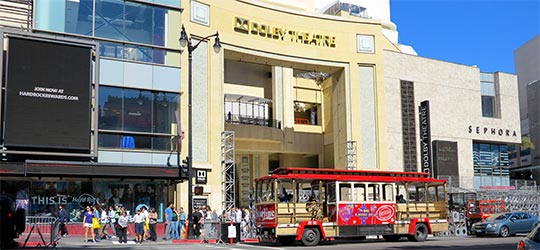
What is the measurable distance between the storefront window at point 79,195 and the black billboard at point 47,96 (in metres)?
3.05

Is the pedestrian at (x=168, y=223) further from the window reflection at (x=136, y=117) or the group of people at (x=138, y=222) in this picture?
the window reflection at (x=136, y=117)

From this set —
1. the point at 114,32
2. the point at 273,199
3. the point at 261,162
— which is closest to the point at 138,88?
the point at 114,32

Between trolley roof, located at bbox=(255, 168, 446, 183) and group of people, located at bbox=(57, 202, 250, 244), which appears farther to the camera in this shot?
group of people, located at bbox=(57, 202, 250, 244)

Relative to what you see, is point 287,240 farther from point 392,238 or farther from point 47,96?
point 47,96

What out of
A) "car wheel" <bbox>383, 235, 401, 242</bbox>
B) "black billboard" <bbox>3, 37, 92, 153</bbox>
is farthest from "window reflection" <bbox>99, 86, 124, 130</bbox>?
"car wheel" <bbox>383, 235, 401, 242</bbox>

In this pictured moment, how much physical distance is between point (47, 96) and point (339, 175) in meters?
13.9

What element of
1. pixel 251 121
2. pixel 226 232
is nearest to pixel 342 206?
pixel 226 232

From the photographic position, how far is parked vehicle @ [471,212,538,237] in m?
30.8

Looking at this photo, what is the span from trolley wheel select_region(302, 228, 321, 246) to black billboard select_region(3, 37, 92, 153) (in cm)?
1170

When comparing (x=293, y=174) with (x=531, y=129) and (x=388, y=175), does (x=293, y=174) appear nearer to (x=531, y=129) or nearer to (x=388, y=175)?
(x=388, y=175)

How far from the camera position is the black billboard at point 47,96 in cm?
2745

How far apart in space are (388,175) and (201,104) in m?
14.3

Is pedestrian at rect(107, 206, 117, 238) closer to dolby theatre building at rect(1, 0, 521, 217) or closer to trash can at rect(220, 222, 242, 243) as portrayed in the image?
dolby theatre building at rect(1, 0, 521, 217)

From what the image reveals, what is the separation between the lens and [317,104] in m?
52.7
